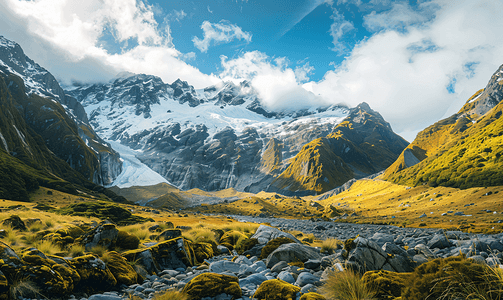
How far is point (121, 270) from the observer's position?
9109mm

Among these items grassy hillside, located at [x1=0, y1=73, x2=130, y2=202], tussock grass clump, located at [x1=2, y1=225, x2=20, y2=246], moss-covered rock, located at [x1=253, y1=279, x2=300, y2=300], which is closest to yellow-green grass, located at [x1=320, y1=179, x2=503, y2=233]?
moss-covered rock, located at [x1=253, y1=279, x2=300, y2=300]

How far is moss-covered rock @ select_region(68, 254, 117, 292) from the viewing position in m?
7.96

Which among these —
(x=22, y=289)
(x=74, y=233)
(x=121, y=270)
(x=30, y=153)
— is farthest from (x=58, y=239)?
(x=30, y=153)

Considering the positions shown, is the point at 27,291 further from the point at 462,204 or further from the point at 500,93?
the point at 500,93

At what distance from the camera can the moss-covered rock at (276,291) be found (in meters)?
6.85

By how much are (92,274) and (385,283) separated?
30.1ft

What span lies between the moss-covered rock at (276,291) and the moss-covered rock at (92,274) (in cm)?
529

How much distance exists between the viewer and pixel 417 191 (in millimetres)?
94562

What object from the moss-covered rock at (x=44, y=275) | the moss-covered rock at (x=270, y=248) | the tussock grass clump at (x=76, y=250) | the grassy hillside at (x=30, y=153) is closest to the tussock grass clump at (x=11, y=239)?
the tussock grass clump at (x=76, y=250)

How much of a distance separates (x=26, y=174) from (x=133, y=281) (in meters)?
101

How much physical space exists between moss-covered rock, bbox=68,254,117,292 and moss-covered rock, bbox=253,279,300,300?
5.29 meters

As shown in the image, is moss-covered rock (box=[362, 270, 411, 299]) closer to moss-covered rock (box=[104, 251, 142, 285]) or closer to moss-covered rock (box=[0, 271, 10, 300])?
moss-covered rock (box=[104, 251, 142, 285])

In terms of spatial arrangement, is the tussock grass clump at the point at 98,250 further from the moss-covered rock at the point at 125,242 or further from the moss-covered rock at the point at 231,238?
the moss-covered rock at the point at 231,238

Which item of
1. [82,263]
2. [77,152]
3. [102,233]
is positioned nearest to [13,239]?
[102,233]
